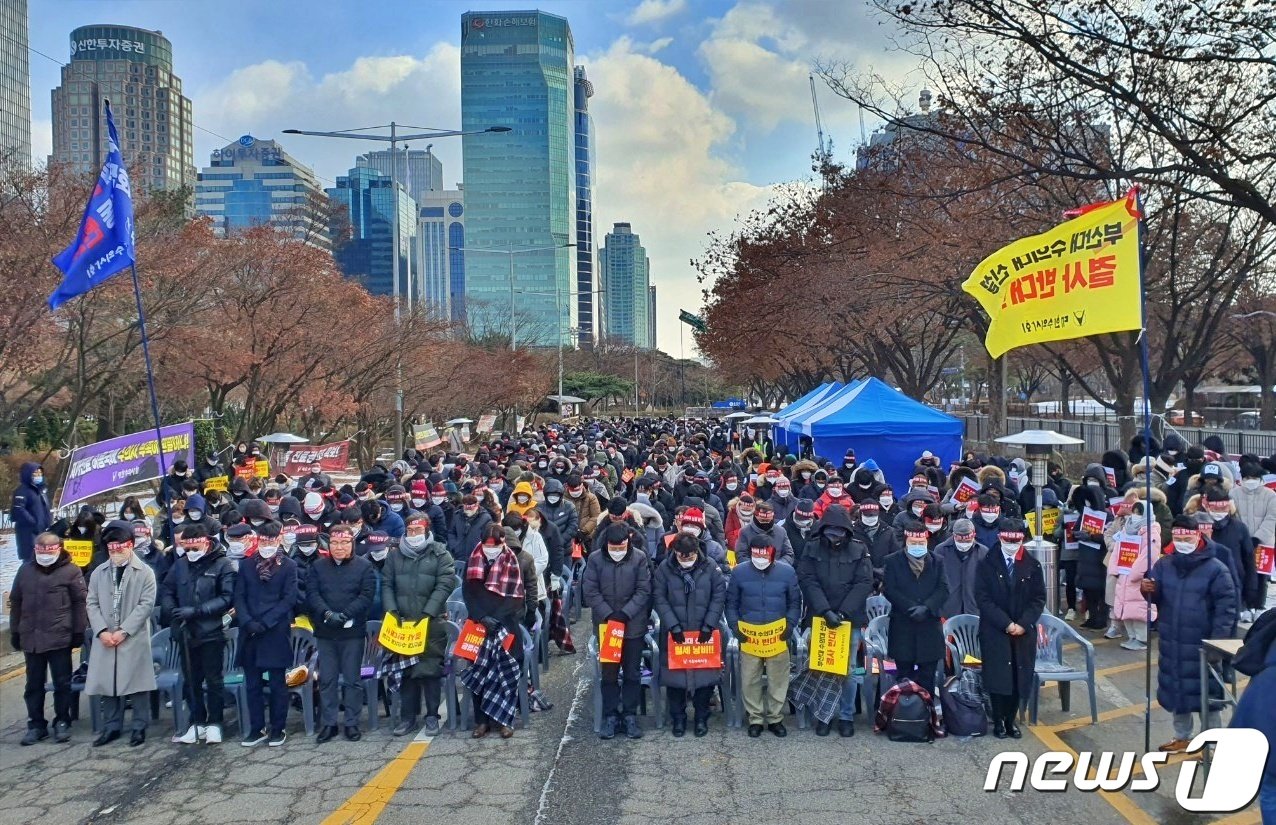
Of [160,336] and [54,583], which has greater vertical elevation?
[160,336]

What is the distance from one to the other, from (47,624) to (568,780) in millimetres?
4178

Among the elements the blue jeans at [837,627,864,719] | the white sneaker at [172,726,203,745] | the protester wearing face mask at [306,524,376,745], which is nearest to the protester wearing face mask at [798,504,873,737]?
the blue jeans at [837,627,864,719]

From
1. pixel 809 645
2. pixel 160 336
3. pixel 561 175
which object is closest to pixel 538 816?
pixel 809 645

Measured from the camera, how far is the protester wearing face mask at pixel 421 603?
729 centimetres

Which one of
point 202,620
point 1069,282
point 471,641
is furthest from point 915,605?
point 202,620

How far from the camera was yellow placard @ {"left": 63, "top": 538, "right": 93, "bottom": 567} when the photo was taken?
862 centimetres

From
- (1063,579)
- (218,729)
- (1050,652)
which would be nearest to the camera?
(218,729)

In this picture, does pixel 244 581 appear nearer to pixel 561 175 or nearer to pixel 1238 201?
pixel 1238 201

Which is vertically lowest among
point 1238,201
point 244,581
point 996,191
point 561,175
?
point 244,581

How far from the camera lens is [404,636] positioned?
7234mm

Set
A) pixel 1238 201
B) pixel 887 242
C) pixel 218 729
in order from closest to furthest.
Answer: pixel 218 729, pixel 1238 201, pixel 887 242

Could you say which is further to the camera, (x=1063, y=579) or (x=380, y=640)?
(x=1063, y=579)

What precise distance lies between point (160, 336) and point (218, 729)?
13.4 meters

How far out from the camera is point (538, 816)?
5.79 metres
